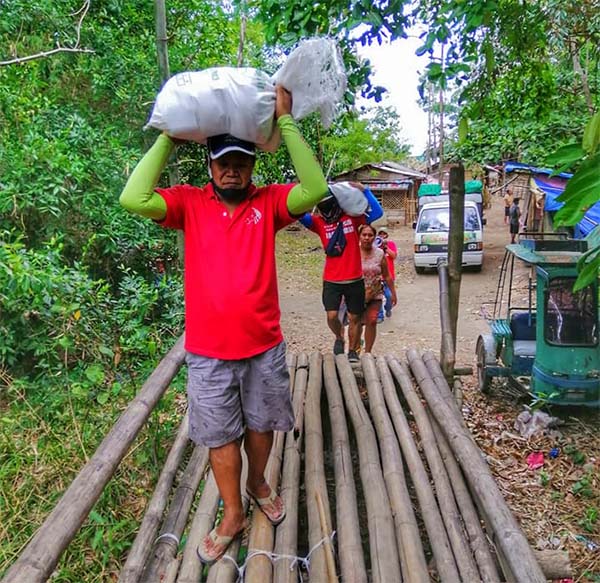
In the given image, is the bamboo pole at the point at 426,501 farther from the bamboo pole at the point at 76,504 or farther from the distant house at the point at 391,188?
the distant house at the point at 391,188

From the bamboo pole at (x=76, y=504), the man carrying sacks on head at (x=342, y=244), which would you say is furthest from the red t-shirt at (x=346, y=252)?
the bamboo pole at (x=76, y=504)

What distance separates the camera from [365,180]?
2616 centimetres

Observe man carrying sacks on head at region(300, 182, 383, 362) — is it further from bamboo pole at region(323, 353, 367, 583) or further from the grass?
the grass

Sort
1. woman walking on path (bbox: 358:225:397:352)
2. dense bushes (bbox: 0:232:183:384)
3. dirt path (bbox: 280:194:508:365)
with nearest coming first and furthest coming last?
dense bushes (bbox: 0:232:183:384)
woman walking on path (bbox: 358:225:397:352)
dirt path (bbox: 280:194:508:365)

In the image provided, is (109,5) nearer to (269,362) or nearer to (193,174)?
(193,174)

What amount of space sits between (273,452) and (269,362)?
1.09 m

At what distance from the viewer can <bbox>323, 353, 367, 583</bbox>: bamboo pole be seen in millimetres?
2094

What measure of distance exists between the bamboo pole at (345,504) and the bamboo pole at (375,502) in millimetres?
57

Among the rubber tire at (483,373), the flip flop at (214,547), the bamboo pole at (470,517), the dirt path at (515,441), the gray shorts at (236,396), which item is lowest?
the dirt path at (515,441)

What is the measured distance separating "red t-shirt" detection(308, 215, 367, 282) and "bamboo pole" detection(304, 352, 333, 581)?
32.8 inches

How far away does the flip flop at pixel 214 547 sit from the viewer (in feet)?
6.79

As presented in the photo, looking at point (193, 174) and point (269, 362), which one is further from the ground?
point (193, 174)

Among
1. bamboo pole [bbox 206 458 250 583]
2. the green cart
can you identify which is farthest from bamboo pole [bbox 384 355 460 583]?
the green cart

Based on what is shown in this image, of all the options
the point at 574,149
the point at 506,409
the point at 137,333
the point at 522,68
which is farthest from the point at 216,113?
the point at 506,409
